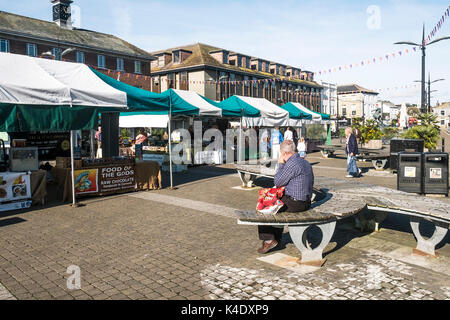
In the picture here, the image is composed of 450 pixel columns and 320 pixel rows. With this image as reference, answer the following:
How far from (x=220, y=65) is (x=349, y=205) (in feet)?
152

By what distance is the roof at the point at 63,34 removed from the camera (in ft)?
115

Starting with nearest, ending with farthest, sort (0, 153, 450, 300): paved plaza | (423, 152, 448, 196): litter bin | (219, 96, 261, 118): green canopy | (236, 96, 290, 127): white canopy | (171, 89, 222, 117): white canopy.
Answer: (0, 153, 450, 300): paved plaza → (423, 152, 448, 196): litter bin → (171, 89, 222, 117): white canopy → (219, 96, 261, 118): green canopy → (236, 96, 290, 127): white canopy

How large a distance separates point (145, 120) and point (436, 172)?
13.9 meters

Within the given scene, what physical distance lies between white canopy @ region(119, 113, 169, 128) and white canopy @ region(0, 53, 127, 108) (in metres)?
8.36

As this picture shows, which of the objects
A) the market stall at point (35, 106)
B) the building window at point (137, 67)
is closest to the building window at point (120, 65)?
the building window at point (137, 67)

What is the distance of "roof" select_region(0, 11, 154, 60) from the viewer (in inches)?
1380

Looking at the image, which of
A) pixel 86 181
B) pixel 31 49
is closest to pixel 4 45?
pixel 31 49

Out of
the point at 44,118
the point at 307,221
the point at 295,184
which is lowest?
the point at 307,221

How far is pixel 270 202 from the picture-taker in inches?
201

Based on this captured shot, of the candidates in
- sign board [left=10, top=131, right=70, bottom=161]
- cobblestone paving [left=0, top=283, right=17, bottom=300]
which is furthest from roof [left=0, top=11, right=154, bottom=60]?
cobblestone paving [left=0, top=283, right=17, bottom=300]

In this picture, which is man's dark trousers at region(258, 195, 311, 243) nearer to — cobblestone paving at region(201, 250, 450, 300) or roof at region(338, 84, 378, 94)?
cobblestone paving at region(201, 250, 450, 300)

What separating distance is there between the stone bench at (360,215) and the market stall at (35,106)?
5.71 meters

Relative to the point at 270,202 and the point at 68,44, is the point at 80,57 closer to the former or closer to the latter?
the point at 68,44

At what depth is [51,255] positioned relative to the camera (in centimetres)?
539
